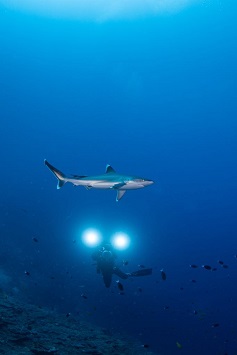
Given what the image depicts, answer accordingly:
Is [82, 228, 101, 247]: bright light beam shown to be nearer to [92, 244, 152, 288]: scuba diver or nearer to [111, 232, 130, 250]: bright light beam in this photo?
[92, 244, 152, 288]: scuba diver

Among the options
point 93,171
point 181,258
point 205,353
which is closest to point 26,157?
point 93,171

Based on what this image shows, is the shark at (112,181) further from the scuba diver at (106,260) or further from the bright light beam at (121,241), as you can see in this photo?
the scuba diver at (106,260)

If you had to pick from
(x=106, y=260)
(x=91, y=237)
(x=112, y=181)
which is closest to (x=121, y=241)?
(x=106, y=260)

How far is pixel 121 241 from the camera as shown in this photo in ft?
41.5

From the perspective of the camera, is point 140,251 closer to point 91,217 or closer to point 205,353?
point 91,217

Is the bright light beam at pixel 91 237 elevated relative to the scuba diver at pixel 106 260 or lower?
elevated

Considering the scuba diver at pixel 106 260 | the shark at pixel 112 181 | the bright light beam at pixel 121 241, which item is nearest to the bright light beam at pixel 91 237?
the scuba diver at pixel 106 260

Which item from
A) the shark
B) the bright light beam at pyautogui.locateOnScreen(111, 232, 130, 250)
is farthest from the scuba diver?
the shark

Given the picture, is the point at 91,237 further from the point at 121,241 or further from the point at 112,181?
the point at 112,181

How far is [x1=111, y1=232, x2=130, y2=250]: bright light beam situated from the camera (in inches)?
499

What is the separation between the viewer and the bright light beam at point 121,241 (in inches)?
499

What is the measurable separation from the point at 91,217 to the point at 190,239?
40551 millimetres

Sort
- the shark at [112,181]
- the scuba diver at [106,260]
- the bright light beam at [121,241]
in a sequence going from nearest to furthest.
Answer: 1. the shark at [112,181]
2. the scuba diver at [106,260]
3. the bright light beam at [121,241]

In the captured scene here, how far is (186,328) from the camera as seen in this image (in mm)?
46219
